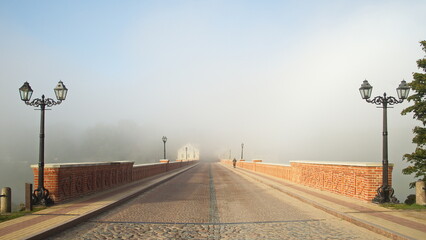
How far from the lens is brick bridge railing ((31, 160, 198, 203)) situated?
12078 mm

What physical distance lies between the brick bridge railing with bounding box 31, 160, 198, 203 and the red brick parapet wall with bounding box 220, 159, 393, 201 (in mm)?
10661

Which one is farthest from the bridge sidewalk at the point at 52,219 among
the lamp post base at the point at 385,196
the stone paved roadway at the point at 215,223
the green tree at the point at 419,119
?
the green tree at the point at 419,119

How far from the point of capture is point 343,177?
1505 centimetres

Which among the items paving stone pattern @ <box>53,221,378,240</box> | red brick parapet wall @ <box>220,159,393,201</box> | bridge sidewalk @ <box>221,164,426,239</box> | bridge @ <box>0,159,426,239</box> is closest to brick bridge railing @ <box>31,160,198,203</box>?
bridge @ <box>0,159,426,239</box>

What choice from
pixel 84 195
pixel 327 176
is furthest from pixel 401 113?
pixel 84 195

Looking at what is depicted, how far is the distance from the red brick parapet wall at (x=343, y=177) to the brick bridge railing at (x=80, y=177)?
10.7 m

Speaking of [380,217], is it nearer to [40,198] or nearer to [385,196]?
[385,196]

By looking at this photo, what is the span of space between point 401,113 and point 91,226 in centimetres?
2151

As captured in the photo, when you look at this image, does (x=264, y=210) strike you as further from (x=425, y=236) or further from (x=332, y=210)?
(x=425, y=236)

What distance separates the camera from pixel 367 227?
8570 mm

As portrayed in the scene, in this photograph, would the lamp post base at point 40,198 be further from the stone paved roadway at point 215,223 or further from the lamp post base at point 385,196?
the lamp post base at point 385,196

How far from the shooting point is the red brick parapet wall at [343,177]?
13070mm

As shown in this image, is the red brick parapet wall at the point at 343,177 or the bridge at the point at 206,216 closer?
the bridge at the point at 206,216

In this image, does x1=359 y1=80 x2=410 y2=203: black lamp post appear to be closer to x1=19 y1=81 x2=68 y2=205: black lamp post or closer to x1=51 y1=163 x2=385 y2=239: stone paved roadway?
x1=51 y1=163 x2=385 y2=239: stone paved roadway
